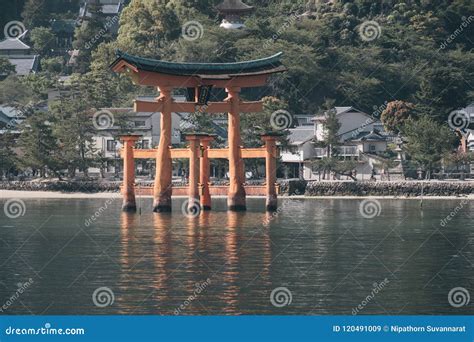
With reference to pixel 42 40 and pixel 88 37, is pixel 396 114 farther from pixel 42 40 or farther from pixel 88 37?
pixel 42 40

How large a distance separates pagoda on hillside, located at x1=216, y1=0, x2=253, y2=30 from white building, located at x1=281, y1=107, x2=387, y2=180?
1045 inches

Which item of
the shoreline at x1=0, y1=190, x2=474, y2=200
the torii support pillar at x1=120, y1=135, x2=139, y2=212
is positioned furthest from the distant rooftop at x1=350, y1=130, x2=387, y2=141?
the torii support pillar at x1=120, y1=135, x2=139, y2=212

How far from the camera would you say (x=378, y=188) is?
106250 millimetres

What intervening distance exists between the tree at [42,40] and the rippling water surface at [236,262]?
85299mm

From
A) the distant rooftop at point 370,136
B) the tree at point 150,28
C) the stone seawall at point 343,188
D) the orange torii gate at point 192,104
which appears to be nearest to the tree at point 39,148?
the stone seawall at point 343,188

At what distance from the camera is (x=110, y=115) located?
119 m

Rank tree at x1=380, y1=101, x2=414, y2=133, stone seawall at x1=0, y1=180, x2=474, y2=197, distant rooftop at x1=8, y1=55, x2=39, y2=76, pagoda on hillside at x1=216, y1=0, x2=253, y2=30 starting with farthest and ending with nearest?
1. distant rooftop at x1=8, y1=55, x2=39, y2=76
2. pagoda on hillside at x1=216, y1=0, x2=253, y2=30
3. tree at x1=380, y1=101, x2=414, y2=133
4. stone seawall at x1=0, y1=180, x2=474, y2=197

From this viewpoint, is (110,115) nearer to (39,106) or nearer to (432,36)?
(39,106)

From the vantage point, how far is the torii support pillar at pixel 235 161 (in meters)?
83.1

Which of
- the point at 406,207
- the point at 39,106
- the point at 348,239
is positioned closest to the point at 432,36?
the point at 39,106

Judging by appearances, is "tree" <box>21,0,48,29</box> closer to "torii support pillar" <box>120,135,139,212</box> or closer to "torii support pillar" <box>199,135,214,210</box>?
"torii support pillar" <box>199,135,214,210</box>

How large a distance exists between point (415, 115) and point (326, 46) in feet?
76.9

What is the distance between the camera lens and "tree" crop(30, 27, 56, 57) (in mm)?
166875

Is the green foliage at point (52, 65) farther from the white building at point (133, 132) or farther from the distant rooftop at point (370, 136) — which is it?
→ the distant rooftop at point (370, 136)
